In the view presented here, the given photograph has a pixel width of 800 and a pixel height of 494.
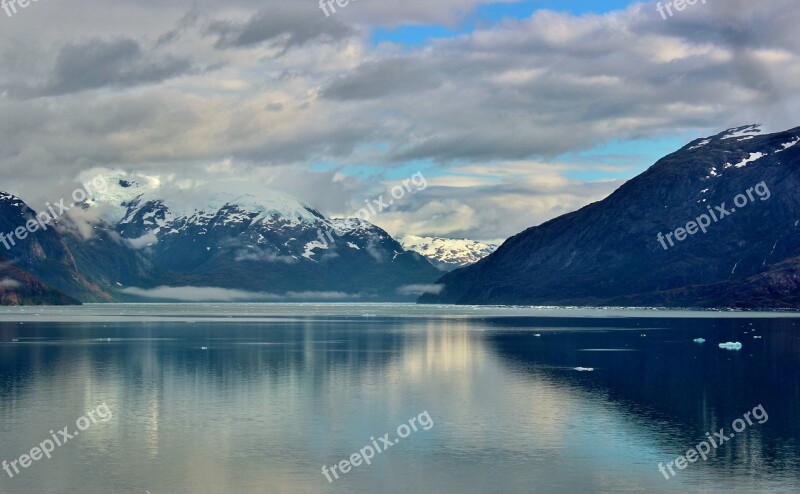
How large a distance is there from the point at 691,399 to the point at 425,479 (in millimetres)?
45627

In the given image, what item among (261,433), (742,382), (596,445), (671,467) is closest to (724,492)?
(671,467)

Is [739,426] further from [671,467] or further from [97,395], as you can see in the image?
[97,395]

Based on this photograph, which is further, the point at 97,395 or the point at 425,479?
the point at 97,395

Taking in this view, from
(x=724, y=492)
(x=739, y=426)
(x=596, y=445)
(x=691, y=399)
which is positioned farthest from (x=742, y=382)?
(x=724, y=492)

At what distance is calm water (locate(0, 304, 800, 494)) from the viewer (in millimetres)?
57656

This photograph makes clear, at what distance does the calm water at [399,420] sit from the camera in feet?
189

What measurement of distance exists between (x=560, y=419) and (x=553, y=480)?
2362cm

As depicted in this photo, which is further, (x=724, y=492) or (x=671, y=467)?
(x=671, y=467)

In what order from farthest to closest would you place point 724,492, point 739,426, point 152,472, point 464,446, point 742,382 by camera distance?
point 742,382
point 739,426
point 464,446
point 152,472
point 724,492

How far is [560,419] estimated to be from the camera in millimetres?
80125

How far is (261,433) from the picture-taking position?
72375 mm

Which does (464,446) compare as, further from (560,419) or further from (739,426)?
(739,426)

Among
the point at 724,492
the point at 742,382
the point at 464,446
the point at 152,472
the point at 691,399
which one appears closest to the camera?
the point at 724,492

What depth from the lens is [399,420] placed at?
79.8 meters
